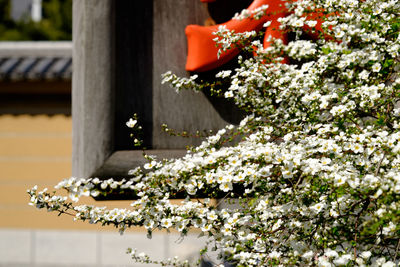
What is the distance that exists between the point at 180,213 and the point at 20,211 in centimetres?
612

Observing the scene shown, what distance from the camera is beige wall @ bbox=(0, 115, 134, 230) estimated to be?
7.66 m

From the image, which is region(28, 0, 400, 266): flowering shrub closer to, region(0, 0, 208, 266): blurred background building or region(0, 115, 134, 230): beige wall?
region(0, 0, 208, 266): blurred background building

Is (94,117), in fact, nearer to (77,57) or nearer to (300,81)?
(77,57)

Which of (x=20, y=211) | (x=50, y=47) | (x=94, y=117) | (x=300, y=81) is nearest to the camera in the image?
(x=300, y=81)

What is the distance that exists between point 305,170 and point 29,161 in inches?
255

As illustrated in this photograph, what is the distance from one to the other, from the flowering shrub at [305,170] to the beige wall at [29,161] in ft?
17.9

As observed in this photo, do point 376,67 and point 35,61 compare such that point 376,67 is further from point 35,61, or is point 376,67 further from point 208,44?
point 35,61

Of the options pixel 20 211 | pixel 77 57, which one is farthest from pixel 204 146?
pixel 20 211

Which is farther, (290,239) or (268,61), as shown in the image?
(268,61)

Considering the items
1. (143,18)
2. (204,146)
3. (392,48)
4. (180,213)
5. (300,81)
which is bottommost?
(180,213)

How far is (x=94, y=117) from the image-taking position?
314 cm

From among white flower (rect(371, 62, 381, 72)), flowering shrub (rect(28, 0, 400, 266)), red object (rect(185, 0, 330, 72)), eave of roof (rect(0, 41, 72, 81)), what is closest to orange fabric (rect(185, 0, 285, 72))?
red object (rect(185, 0, 330, 72))

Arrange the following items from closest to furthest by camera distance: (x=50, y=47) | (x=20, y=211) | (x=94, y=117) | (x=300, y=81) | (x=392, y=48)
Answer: (x=392, y=48) < (x=300, y=81) < (x=94, y=117) < (x=20, y=211) < (x=50, y=47)

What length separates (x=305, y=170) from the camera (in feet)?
6.70
